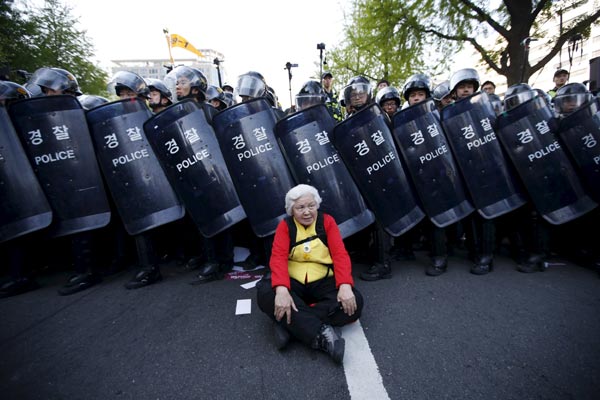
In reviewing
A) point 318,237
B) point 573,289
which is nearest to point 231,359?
point 318,237

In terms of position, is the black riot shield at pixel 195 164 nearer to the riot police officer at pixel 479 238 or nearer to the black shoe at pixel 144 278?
the black shoe at pixel 144 278

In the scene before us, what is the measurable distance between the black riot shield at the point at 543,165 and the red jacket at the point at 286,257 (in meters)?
2.06

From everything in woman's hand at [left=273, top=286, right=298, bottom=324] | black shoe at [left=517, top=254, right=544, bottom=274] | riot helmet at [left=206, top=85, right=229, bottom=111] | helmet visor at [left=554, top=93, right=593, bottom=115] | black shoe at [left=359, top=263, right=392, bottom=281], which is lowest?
black shoe at [left=517, top=254, right=544, bottom=274]

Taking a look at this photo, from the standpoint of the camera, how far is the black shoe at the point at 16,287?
9.62ft

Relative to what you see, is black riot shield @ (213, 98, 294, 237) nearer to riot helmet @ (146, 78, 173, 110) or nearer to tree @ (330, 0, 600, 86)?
riot helmet @ (146, 78, 173, 110)

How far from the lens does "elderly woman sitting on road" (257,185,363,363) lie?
187cm

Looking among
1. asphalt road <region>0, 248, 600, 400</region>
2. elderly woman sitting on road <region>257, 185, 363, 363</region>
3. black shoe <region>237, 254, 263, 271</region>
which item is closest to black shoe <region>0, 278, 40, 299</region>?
asphalt road <region>0, 248, 600, 400</region>

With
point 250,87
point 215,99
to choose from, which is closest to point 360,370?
point 250,87

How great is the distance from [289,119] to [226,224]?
3.83ft

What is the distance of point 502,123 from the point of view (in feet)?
9.30

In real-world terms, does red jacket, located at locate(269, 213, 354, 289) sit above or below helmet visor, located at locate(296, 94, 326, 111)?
below

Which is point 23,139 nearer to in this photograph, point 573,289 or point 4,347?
point 4,347

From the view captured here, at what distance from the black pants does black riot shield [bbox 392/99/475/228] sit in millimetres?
1345

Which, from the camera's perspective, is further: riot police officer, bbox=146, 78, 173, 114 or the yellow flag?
the yellow flag
